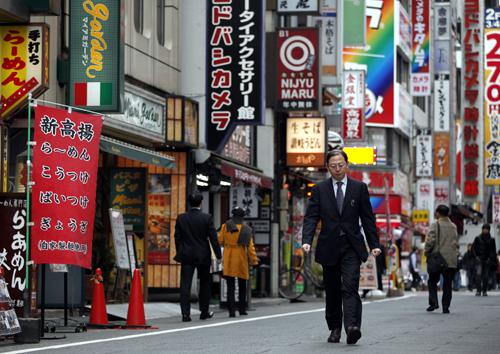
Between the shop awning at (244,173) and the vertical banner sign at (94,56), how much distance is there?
24.6ft

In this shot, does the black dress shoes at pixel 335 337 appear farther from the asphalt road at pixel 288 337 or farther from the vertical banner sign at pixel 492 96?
the vertical banner sign at pixel 492 96

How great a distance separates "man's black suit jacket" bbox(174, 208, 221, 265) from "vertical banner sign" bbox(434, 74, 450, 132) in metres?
45.9

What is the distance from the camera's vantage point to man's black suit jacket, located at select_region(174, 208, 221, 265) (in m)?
19.3

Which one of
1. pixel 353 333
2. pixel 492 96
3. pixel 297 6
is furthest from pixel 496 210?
pixel 353 333

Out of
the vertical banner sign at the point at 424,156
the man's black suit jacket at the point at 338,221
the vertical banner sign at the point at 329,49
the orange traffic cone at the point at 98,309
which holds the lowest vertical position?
the orange traffic cone at the point at 98,309

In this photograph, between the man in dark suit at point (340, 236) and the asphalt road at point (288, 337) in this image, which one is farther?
the man in dark suit at point (340, 236)

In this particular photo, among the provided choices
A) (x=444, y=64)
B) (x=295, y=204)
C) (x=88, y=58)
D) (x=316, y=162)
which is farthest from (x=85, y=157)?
(x=444, y=64)

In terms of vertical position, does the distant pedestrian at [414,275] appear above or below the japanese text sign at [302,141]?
below

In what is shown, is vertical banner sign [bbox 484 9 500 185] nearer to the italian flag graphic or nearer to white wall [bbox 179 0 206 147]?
white wall [bbox 179 0 206 147]

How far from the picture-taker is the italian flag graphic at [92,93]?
66.0ft

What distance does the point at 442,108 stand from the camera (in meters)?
64.6

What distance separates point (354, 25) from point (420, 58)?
14.4 metres

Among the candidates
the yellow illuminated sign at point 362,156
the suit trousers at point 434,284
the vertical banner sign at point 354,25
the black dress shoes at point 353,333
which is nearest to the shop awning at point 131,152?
the suit trousers at point 434,284

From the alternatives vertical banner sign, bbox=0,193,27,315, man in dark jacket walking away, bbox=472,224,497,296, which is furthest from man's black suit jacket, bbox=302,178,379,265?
man in dark jacket walking away, bbox=472,224,497,296
